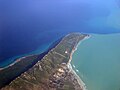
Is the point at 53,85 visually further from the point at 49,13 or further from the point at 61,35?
the point at 49,13

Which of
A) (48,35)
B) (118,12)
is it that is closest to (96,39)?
(48,35)

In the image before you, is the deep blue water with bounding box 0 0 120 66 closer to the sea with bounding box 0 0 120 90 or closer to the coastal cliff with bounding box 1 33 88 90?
the sea with bounding box 0 0 120 90

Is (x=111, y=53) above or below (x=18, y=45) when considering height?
below

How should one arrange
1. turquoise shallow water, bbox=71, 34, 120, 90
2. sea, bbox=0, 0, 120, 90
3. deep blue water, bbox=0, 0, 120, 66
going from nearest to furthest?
turquoise shallow water, bbox=71, 34, 120, 90
sea, bbox=0, 0, 120, 90
deep blue water, bbox=0, 0, 120, 66

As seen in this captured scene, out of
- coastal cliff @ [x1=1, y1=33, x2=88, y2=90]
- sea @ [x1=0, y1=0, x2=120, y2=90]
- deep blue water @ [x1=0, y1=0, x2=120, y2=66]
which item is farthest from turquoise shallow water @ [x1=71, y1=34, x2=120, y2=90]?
deep blue water @ [x1=0, y1=0, x2=120, y2=66]

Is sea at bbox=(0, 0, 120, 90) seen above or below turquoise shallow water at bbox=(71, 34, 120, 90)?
above

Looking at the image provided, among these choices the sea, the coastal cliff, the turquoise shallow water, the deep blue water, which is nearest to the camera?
the coastal cliff

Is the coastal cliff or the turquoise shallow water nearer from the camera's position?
the coastal cliff
